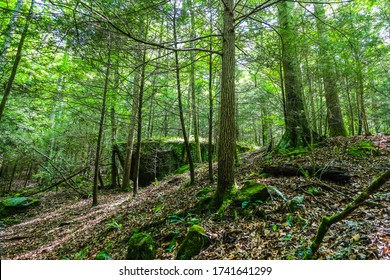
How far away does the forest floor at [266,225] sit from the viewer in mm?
2910

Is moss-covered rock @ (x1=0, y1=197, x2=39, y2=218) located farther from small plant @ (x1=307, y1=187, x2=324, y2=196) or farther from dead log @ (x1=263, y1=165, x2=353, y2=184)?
small plant @ (x1=307, y1=187, x2=324, y2=196)

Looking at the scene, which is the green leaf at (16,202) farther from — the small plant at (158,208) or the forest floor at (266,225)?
the small plant at (158,208)

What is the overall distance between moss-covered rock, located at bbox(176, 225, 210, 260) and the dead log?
9.93ft

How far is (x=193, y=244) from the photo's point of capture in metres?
3.48

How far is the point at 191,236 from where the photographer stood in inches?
141

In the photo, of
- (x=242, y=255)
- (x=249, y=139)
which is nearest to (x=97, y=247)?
(x=242, y=255)

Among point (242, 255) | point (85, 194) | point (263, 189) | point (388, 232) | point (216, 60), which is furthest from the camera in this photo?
point (85, 194)

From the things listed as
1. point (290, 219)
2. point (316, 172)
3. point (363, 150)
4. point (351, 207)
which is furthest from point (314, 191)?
point (363, 150)

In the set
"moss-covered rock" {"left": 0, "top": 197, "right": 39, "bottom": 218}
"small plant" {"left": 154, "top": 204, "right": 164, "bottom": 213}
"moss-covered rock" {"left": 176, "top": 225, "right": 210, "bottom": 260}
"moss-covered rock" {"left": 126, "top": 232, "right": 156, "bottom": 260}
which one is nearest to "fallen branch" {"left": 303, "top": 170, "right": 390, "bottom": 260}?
"moss-covered rock" {"left": 176, "top": 225, "right": 210, "bottom": 260}

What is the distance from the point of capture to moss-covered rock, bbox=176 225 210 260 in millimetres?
3395

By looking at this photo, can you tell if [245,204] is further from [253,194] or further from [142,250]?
[142,250]

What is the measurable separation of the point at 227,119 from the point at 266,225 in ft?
7.42
